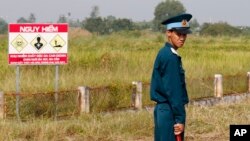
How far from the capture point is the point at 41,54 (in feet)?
31.3

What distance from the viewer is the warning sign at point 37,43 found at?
936 centimetres

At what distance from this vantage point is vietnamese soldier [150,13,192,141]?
4168 mm

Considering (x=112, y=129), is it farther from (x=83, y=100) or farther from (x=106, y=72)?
(x=106, y=72)

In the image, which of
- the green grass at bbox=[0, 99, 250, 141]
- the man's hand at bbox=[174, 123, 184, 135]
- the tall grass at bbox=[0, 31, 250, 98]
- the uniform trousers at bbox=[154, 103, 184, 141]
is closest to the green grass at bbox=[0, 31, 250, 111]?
the tall grass at bbox=[0, 31, 250, 98]

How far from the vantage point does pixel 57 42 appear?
9648 mm

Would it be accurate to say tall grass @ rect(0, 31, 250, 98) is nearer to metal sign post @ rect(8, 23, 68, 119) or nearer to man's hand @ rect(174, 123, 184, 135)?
metal sign post @ rect(8, 23, 68, 119)

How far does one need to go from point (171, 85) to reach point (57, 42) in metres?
Result: 5.80

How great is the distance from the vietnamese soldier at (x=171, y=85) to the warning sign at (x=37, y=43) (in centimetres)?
545

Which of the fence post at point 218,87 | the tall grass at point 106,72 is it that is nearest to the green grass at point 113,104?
the tall grass at point 106,72

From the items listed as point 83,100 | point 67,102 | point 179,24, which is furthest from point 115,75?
point 179,24

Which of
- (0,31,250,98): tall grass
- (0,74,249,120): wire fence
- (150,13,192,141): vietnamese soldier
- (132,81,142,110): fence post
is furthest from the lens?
(0,31,250,98): tall grass

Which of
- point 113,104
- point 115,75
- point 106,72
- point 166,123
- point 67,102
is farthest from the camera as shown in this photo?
point 106,72

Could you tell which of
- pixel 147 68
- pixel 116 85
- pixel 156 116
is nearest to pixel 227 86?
pixel 147 68

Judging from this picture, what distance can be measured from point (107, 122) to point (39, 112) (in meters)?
2.12
